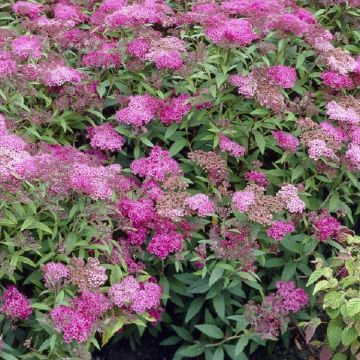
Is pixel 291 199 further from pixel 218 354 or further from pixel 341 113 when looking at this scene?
pixel 218 354

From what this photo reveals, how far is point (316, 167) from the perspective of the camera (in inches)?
169

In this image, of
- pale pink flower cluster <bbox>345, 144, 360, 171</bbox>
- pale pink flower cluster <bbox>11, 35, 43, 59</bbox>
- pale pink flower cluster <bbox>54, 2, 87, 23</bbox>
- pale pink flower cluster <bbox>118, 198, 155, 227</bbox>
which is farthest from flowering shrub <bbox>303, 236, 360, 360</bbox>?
pale pink flower cluster <bbox>54, 2, 87, 23</bbox>

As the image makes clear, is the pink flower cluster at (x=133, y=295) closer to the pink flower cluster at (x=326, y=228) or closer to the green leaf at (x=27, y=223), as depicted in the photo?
the green leaf at (x=27, y=223)

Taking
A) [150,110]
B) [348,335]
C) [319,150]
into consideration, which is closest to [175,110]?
[150,110]

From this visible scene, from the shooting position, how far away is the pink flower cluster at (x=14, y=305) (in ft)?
11.5

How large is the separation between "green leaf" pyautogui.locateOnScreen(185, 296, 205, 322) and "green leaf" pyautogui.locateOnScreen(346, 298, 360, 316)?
97 centimetres

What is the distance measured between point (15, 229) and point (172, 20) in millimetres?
2125

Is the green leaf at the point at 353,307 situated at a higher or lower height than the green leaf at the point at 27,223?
lower

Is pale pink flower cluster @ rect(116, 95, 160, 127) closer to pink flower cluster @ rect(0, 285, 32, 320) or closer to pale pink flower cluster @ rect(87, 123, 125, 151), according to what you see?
pale pink flower cluster @ rect(87, 123, 125, 151)

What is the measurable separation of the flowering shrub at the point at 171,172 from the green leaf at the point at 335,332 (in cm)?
23

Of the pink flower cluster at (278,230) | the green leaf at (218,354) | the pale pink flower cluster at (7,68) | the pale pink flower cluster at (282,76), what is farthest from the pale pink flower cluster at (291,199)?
the pale pink flower cluster at (7,68)

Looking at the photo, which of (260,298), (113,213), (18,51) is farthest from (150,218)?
(18,51)

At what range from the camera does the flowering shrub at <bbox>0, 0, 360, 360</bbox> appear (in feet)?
11.7

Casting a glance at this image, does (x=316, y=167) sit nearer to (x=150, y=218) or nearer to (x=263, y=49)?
(x=263, y=49)
